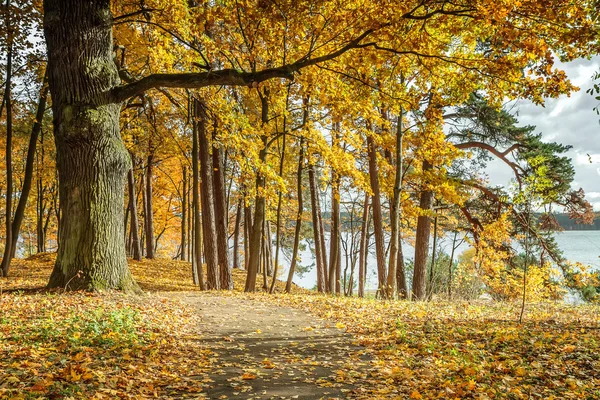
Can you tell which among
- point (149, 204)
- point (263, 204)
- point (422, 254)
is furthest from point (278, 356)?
point (149, 204)

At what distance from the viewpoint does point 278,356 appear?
5.34m

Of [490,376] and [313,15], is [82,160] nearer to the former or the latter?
[313,15]

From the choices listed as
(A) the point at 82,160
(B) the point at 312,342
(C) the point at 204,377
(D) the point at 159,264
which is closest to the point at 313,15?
(A) the point at 82,160

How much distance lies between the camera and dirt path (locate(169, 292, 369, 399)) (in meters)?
4.14

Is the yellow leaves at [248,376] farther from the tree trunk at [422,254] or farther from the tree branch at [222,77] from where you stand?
the tree trunk at [422,254]

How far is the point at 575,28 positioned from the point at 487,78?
71.6 inches

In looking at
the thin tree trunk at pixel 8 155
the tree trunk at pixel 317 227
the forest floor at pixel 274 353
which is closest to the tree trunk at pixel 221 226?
the tree trunk at pixel 317 227

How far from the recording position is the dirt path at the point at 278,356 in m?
4.14

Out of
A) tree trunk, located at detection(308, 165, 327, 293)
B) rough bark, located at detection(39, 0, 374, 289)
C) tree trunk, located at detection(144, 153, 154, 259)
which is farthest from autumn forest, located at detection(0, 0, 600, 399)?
tree trunk, located at detection(144, 153, 154, 259)

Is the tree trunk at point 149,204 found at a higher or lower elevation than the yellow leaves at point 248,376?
higher

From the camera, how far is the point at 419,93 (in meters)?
10.5

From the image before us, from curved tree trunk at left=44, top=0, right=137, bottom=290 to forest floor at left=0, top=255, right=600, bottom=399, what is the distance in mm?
667

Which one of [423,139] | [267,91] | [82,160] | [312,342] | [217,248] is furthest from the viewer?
[217,248]

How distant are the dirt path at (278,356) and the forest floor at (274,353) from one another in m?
0.02
